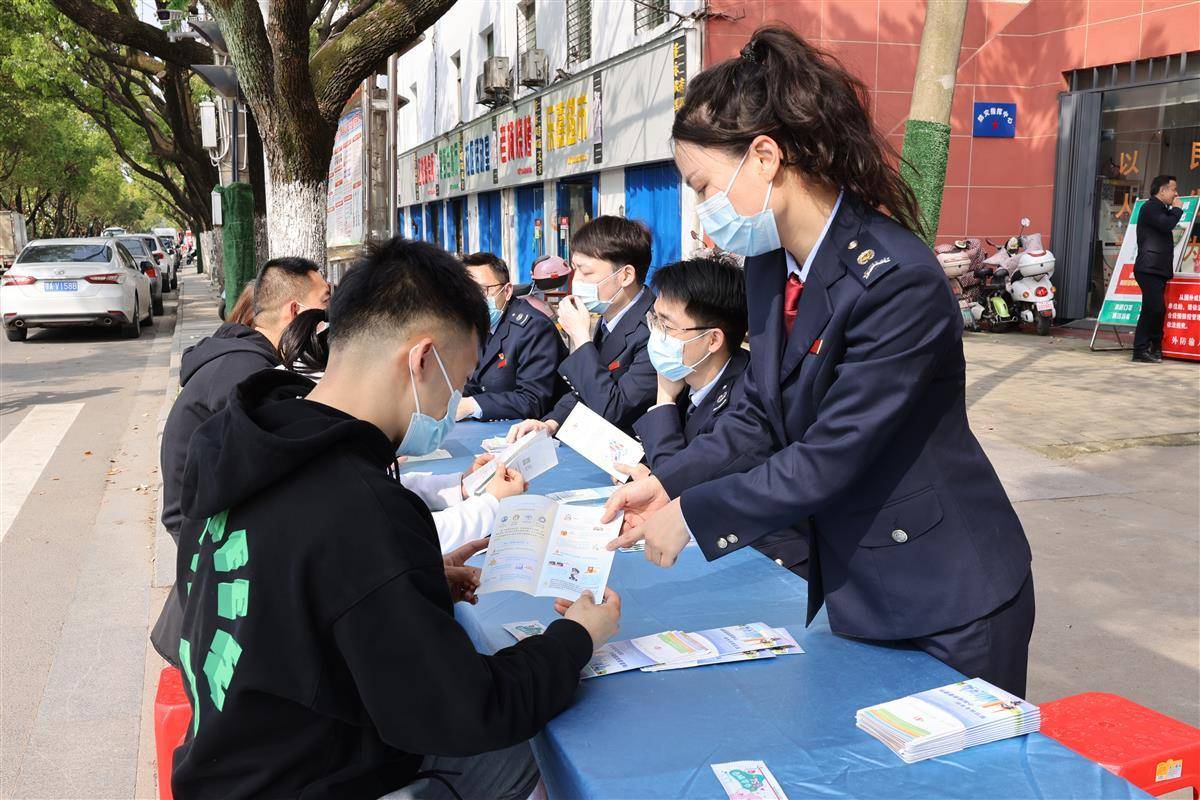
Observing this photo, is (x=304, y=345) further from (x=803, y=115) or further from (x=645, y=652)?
(x=803, y=115)

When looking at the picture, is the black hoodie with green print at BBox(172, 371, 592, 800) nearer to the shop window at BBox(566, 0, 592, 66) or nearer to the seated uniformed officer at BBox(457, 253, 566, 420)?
the seated uniformed officer at BBox(457, 253, 566, 420)

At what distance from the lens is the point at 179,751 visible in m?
1.76

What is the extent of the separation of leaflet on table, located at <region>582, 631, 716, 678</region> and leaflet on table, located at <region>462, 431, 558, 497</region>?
930mm

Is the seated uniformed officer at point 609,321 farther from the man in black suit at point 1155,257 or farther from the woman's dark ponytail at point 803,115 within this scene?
the man in black suit at point 1155,257

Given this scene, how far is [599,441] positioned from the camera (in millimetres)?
3438

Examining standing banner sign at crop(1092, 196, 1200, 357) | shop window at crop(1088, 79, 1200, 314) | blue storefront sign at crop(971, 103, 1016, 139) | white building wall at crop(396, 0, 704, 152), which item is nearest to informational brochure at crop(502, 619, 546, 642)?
white building wall at crop(396, 0, 704, 152)

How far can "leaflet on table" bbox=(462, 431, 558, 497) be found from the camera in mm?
2914

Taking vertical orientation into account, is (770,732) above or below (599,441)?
below

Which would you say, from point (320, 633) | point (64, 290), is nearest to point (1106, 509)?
point (320, 633)

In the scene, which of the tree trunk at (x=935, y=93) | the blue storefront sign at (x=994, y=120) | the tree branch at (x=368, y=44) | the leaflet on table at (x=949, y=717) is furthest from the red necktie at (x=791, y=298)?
the blue storefront sign at (x=994, y=120)

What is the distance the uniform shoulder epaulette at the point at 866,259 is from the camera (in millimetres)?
1848

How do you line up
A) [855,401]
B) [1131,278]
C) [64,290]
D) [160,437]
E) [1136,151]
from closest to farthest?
[855,401] < [160,437] < [1131,278] < [1136,151] < [64,290]

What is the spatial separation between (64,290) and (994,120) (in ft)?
44.6

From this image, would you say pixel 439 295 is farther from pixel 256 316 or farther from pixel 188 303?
pixel 188 303
